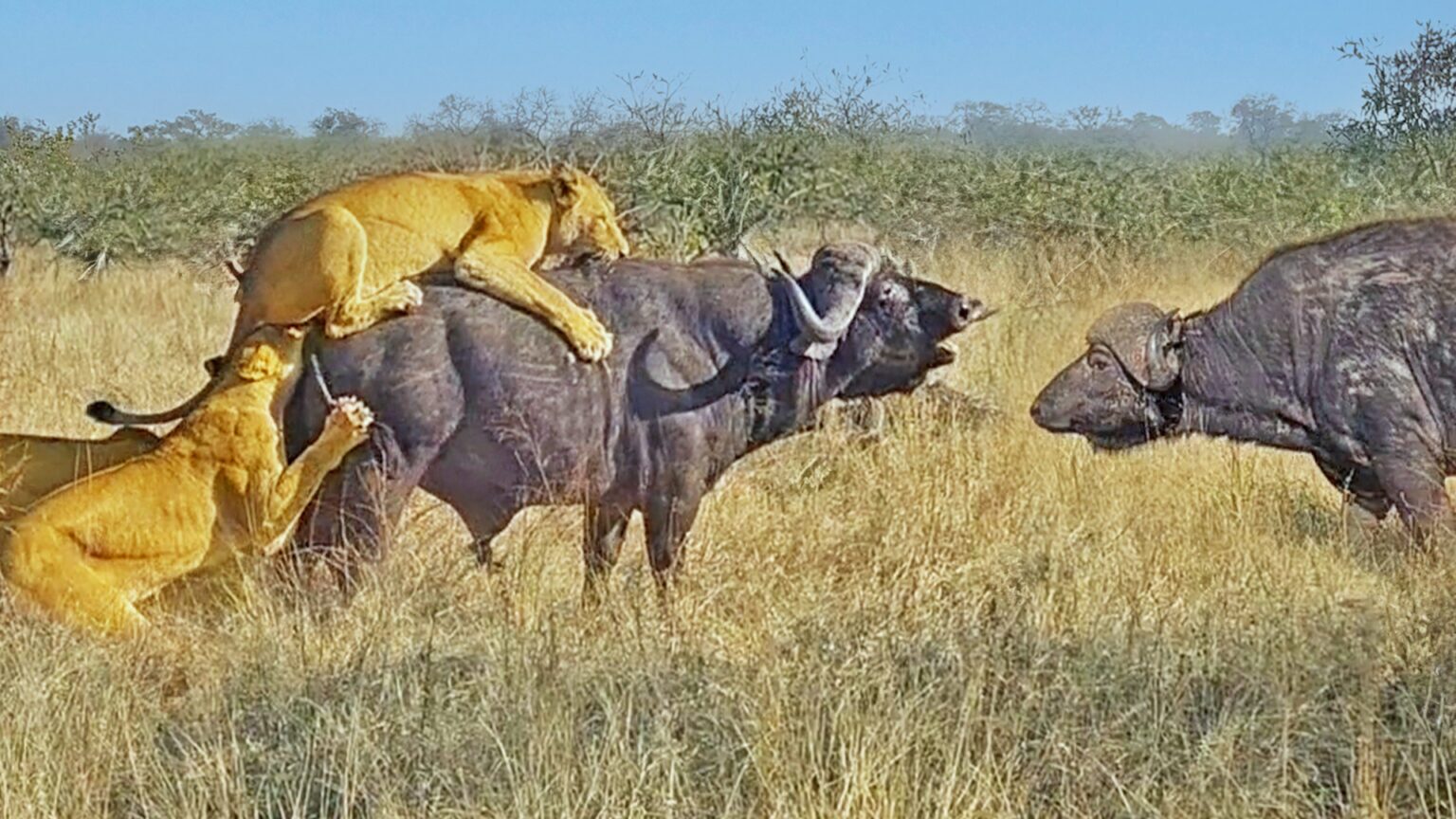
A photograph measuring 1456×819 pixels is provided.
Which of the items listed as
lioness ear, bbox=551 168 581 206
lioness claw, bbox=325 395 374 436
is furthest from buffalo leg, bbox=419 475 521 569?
lioness ear, bbox=551 168 581 206

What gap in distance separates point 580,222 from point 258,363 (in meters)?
1.54

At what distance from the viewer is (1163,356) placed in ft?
32.3

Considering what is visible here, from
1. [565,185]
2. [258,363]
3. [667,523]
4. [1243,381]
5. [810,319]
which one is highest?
[565,185]

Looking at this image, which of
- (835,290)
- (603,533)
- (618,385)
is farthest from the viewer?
(835,290)

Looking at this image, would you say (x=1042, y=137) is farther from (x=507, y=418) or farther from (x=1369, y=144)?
(x=507, y=418)

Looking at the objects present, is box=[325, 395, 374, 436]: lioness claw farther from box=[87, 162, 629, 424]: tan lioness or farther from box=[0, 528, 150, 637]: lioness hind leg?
box=[0, 528, 150, 637]: lioness hind leg

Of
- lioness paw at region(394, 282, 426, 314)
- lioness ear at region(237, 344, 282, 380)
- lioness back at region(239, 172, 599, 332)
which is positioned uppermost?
lioness back at region(239, 172, 599, 332)

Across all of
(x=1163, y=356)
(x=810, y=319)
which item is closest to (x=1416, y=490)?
(x=1163, y=356)

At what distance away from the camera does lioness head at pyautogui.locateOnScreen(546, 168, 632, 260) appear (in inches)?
320

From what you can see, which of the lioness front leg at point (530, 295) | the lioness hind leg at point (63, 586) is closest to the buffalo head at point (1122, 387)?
the lioness front leg at point (530, 295)

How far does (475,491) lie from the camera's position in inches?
306

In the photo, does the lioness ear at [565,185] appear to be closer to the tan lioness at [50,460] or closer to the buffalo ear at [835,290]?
the buffalo ear at [835,290]

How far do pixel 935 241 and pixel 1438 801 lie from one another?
16830mm

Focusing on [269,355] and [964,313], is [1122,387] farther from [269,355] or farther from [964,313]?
[269,355]
